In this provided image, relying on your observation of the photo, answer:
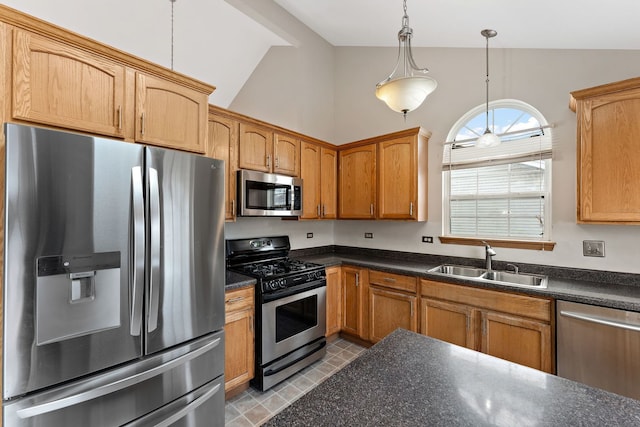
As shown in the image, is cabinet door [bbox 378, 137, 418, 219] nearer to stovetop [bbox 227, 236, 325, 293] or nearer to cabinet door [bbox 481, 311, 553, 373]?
stovetop [bbox 227, 236, 325, 293]

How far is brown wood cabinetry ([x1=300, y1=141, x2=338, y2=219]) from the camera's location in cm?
327

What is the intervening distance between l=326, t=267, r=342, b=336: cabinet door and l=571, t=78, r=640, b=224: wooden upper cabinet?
85.1 inches

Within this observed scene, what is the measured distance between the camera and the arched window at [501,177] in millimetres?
2633

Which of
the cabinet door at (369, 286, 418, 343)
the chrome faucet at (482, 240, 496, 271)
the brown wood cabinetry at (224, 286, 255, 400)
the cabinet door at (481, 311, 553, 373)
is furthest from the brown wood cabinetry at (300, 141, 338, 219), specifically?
the cabinet door at (481, 311, 553, 373)

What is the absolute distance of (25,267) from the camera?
1159 mm

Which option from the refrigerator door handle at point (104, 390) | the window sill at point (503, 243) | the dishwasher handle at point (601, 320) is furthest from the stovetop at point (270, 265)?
the dishwasher handle at point (601, 320)

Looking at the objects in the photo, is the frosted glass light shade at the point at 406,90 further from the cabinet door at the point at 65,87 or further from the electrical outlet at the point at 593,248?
the electrical outlet at the point at 593,248

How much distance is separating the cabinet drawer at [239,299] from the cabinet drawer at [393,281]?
51.7 inches

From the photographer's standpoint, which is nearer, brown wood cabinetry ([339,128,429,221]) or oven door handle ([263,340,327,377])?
oven door handle ([263,340,327,377])

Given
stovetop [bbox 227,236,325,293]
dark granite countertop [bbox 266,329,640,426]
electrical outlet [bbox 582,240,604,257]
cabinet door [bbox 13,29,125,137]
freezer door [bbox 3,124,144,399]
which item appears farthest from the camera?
stovetop [bbox 227,236,325,293]

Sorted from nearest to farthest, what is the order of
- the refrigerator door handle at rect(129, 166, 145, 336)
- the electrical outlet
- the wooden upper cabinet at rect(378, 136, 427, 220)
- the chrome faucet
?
the refrigerator door handle at rect(129, 166, 145, 336), the electrical outlet, the chrome faucet, the wooden upper cabinet at rect(378, 136, 427, 220)

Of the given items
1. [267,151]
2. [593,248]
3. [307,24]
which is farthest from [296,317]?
[307,24]

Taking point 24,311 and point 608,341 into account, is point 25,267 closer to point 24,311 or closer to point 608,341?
point 24,311

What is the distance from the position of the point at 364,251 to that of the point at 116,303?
2.87 metres
